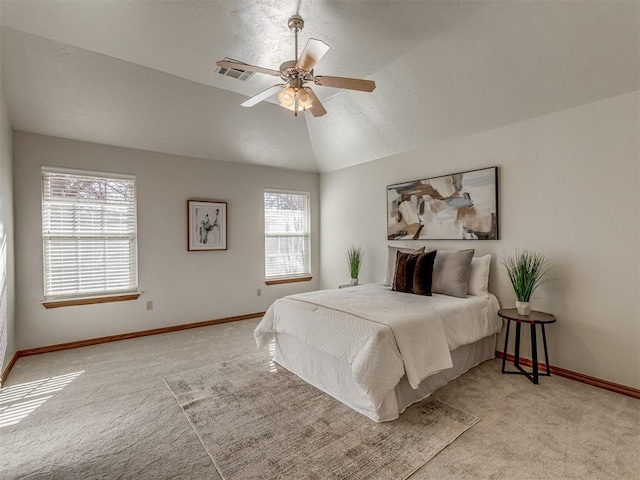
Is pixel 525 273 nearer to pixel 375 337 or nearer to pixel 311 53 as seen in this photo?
pixel 375 337

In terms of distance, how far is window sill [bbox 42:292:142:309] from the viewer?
3.81 m

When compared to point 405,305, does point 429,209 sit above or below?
above

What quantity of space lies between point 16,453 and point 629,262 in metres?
4.55

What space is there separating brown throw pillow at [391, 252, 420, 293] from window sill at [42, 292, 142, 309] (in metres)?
3.36

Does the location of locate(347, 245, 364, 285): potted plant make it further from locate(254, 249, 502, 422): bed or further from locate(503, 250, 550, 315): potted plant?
locate(503, 250, 550, 315): potted plant

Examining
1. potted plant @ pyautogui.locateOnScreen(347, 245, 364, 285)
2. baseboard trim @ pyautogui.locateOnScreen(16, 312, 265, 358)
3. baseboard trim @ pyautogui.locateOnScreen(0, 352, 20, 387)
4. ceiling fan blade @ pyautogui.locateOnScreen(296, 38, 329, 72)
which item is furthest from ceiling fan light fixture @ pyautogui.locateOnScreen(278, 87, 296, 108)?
baseboard trim @ pyautogui.locateOnScreen(16, 312, 265, 358)

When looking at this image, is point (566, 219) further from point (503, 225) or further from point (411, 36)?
point (411, 36)

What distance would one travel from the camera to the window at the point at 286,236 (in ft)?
18.4

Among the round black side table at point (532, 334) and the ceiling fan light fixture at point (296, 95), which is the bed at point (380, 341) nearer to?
the round black side table at point (532, 334)

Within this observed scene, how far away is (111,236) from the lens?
421cm

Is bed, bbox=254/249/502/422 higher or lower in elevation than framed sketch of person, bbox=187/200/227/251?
lower

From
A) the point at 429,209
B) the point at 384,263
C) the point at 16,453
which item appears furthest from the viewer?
the point at 384,263

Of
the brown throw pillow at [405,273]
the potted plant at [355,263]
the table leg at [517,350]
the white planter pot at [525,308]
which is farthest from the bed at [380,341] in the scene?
the potted plant at [355,263]

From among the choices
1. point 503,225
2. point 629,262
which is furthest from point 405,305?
point 629,262
